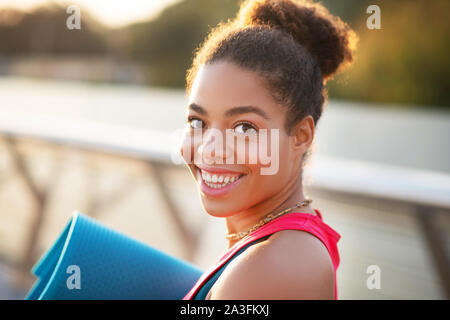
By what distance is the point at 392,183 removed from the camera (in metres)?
1.73

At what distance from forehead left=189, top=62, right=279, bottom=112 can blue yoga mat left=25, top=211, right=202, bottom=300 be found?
490 mm

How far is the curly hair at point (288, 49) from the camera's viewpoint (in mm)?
1130

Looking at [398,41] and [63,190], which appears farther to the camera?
[398,41]

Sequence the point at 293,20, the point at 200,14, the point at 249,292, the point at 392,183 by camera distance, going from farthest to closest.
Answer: the point at 200,14 < the point at 392,183 < the point at 293,20 < the point at 249,292

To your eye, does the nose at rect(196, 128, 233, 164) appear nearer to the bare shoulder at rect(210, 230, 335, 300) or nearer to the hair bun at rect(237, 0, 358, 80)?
the bare shoulder at rect(210, 230, 335, 300)

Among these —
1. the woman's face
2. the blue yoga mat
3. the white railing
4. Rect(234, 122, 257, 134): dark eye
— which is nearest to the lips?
the woman's face

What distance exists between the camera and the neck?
1217mm

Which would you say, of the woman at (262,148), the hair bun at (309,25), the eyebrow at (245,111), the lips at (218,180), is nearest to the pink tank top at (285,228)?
the woman at (262,148)

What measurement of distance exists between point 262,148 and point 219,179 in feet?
0.43

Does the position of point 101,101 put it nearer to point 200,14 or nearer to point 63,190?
point 63,190

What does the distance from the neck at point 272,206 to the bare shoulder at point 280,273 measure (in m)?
0.22

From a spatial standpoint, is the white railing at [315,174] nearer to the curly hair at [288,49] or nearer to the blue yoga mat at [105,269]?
the curly hair at [288,49]

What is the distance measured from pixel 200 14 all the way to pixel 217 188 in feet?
97.9
